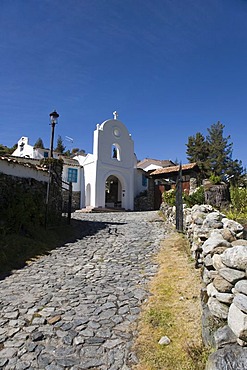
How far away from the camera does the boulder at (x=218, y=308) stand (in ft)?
8.49

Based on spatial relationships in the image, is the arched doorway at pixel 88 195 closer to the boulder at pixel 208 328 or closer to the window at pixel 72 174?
the window at pixel 72 174

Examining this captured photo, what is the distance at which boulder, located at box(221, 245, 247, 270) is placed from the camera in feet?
8.39

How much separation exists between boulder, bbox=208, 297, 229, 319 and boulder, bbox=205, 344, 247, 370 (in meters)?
0.41

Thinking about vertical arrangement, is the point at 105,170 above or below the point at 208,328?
above

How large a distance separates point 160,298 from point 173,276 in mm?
997

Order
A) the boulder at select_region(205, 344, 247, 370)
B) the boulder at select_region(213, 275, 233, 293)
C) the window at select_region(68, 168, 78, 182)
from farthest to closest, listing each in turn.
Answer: the window at select_region(68, 168, 78, 182)
the boulder at select_region(213, 275, 233, 293)
the boulder at select_region(205, 344, 247, 370)

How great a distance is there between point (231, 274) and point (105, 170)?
19638mm

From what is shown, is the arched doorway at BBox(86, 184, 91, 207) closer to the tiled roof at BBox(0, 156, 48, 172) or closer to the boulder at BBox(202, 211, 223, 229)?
the tiled roof at BBox(0, 156, 48, 172)

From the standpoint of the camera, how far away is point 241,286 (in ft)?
7.79

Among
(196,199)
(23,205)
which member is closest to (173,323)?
(23,205)

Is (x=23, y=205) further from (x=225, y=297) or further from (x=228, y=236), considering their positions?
(x=225, y=297)

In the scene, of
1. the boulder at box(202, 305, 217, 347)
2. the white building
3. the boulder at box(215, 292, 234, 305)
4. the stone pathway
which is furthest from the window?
the boulder at box(215, 292, 234, 305)

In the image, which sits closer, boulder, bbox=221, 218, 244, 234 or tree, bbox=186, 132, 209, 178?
boulder, bbox=221, 218, 244, 234

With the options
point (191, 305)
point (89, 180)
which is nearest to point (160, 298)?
point (191, 305)
